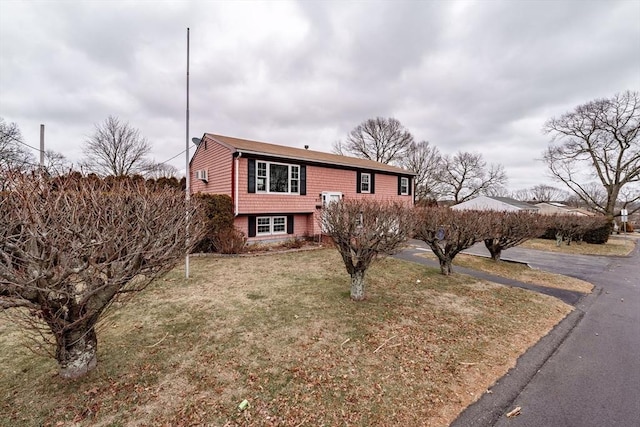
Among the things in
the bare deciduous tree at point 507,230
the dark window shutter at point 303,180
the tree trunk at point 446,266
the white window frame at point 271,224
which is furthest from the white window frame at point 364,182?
the tree trunk at point 446,266

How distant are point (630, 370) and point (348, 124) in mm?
34314

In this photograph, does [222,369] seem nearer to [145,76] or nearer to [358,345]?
[358,345]

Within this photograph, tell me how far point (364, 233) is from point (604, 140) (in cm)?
3226

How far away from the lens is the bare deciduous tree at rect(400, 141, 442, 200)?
115 feet

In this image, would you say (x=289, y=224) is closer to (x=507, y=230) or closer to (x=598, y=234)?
(x=507, y=230)

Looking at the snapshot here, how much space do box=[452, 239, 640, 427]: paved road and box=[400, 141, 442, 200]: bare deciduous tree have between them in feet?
100

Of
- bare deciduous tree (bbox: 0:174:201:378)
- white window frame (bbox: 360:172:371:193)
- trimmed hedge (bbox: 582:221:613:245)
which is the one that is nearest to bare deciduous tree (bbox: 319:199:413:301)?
bare deciduous tree (bbox: 0:174:201:378)

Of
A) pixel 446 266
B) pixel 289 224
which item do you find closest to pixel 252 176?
pixel 289 224

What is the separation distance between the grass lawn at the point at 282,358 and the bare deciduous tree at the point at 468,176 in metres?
35.9

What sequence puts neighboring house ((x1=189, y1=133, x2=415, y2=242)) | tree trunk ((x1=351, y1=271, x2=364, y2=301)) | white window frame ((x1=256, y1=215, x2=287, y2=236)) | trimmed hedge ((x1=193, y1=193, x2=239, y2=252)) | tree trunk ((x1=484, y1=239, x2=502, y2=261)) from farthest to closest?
white window frame ((x1=256, y1=215, x2=287, y2=236)) < neighboring house ((x1=189, y1=133, x2=415, y2=242)) < trimmed hedge ((x1=193, y1=193, x2=239, y2=252)) < tree trunk ((x1=484, y1=239, x2=502, y2=261)) < tree trunk ((x1=351, y1=271, x2=364, y2=301))

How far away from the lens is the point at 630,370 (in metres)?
3.49

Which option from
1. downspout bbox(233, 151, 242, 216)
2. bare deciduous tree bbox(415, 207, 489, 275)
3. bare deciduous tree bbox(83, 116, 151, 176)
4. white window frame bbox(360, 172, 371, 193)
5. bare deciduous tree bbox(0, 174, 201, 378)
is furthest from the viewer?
bare deciduous tree bbox(83, 116, 151, 176)

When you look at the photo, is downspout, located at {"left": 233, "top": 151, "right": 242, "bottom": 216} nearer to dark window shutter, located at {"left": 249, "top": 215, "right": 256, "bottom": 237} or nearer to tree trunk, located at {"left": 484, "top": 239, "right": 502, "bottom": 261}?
dark window shutter, located at {"left": 249, "top": 215, "right": 256, "bottom": 237}

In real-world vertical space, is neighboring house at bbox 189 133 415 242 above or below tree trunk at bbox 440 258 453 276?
above
